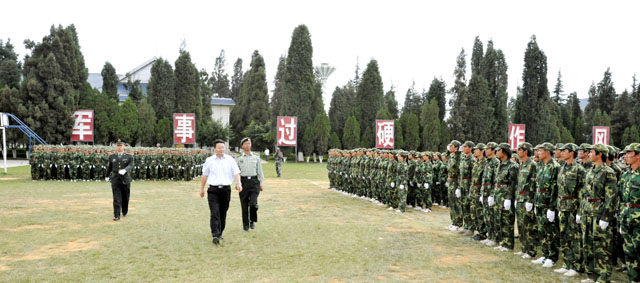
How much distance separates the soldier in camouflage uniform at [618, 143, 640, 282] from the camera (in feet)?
16.5

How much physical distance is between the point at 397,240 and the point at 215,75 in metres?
81.3

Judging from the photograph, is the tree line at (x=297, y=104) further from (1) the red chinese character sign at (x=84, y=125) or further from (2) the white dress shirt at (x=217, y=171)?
(2) the white dress shirt at (x=217, y=171)

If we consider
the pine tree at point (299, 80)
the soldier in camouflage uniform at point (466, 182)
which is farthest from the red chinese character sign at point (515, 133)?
the soldier in camouflage uniform at point (466, 182)

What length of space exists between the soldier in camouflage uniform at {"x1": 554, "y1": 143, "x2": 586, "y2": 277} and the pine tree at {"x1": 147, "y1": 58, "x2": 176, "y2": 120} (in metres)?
40.5

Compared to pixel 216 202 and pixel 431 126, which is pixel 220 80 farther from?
pixel 216 202

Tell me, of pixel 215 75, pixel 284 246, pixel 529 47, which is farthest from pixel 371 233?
pixel 215 75

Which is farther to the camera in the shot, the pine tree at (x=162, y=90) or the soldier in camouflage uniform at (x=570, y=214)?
the pine tree at (x=162, y=90)

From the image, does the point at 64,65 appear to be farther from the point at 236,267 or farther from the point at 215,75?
the point at 215,75

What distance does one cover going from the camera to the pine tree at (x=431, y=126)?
44469 millimetres

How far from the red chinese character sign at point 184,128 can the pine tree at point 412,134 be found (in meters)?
24.1

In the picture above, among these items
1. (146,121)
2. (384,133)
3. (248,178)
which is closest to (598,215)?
(248,178)

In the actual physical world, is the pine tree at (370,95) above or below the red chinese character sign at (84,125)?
above

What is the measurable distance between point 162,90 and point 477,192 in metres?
39.1

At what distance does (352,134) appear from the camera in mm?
45875
